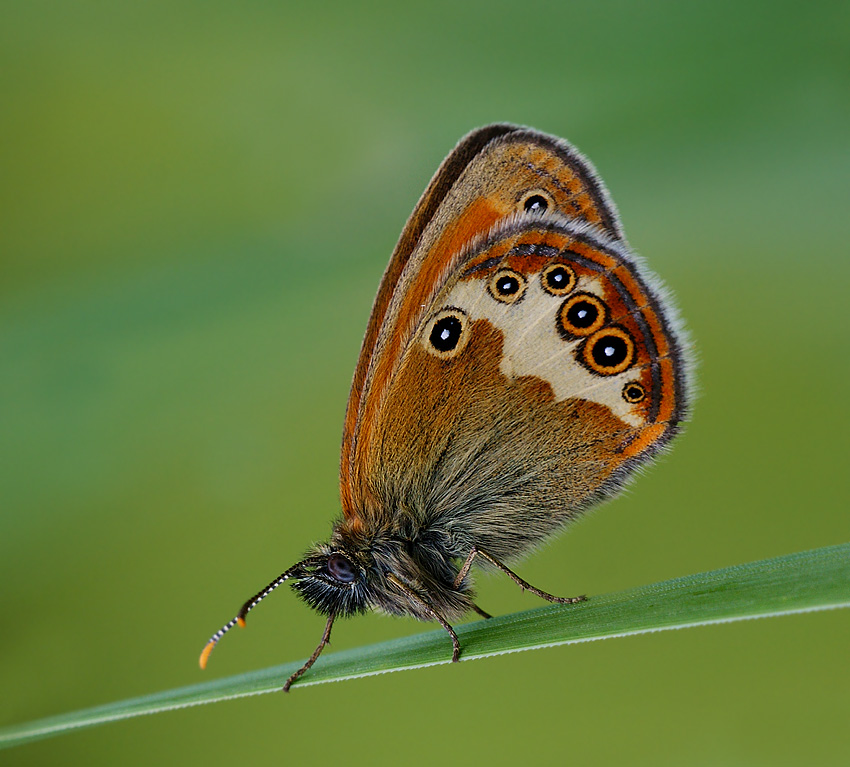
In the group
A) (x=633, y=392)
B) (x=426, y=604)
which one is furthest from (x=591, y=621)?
(x=633, y=392)

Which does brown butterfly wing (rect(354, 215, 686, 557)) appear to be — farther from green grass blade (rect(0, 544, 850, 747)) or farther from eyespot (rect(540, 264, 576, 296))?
green grass blade (rect(0, 544, 850, 747))

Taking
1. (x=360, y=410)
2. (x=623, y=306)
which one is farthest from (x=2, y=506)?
(x=623, y=306)

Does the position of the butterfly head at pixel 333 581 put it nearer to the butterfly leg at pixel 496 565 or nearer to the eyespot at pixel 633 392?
the butterfly leg at pixel 496 565

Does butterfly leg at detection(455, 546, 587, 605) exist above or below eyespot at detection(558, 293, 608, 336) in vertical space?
below

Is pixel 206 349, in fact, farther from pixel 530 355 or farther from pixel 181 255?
pixel 530 355

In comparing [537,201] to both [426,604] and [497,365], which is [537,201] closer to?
[497,365]

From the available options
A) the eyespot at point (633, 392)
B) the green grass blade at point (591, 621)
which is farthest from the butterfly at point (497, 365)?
the green grass blade at point (591, 621)

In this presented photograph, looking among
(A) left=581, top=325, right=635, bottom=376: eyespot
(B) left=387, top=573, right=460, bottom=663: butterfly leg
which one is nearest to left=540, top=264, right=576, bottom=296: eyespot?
(A) left=581, top=325, right=635, bottom=376: eyespot
